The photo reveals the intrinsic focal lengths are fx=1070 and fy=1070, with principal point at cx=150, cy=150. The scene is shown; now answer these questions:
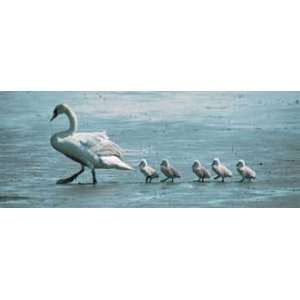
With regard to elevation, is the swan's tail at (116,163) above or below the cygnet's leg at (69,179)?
above

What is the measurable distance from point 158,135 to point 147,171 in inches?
9.7

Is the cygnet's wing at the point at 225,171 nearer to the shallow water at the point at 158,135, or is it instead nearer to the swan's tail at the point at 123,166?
the shallow water at the point at 158,135

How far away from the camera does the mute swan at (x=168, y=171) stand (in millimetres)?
6961

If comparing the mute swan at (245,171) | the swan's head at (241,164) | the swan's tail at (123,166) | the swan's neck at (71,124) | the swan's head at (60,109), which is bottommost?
the mute swan at (245,171)

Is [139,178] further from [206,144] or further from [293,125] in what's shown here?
[293,125]

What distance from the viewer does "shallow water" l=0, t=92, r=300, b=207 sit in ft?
22.8

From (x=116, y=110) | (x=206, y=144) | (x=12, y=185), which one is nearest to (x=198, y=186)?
(x=206, y=144)

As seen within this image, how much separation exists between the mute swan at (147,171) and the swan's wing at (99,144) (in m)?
0.16

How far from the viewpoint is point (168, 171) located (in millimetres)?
6961

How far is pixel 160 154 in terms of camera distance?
698cm

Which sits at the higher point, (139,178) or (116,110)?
(116,110)

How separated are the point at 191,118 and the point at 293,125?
2.20 ft

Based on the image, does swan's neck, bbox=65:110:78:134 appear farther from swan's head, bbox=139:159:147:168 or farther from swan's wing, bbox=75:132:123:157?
swan's head, bbox=139:159:147:168

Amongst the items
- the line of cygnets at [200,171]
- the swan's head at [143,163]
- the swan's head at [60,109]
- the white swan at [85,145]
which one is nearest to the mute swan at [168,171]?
the line of cygnets at [200,171]
